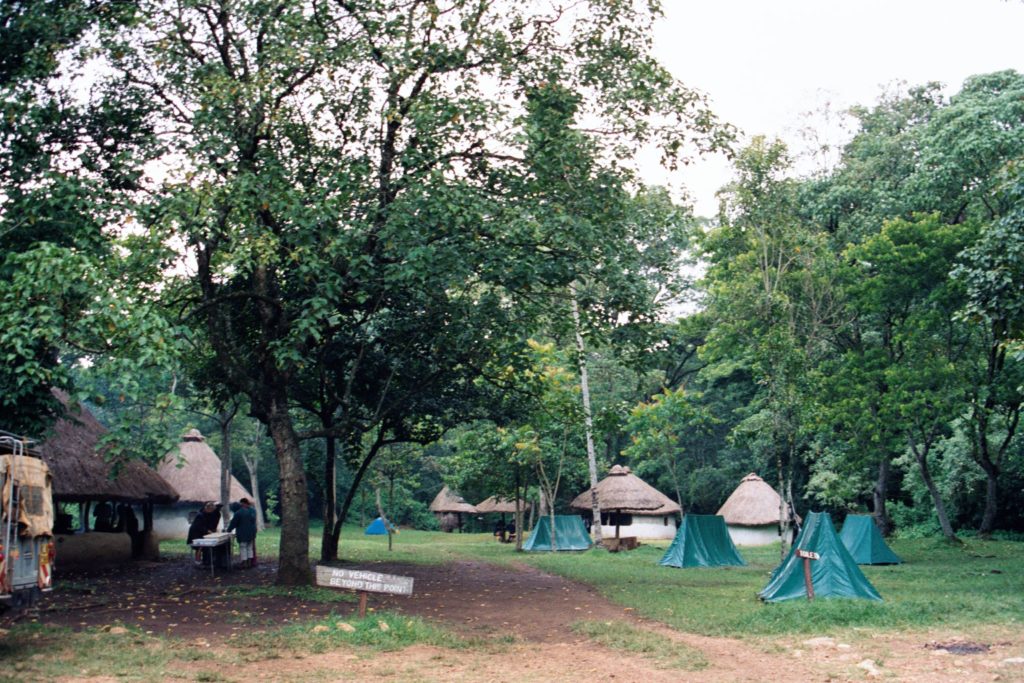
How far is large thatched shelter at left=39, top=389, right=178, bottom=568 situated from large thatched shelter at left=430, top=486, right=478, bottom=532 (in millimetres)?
24385

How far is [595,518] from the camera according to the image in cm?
3152

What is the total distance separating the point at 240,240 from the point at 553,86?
5.37 meters

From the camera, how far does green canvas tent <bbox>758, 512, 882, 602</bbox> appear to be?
44.6 ft

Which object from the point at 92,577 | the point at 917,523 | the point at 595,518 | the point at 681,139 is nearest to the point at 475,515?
the point at 595,518

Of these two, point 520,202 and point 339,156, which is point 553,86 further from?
point 339,156

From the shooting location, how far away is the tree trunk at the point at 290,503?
1466 centimetres

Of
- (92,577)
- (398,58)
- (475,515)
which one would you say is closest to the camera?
(398,58)

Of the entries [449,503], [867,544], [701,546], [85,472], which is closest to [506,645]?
[85,472]

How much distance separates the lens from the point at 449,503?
4831cm

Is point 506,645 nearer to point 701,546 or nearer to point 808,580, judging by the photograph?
point 808,580

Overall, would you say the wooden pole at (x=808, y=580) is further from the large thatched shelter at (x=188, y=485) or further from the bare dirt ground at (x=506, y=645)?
the large thatched shelter at (x=188, y=485)

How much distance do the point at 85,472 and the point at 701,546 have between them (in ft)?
47.2

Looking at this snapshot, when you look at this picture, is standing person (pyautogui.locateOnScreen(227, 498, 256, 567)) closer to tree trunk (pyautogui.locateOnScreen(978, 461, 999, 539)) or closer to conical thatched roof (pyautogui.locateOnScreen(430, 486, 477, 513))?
tree trunk (pyautogui.locateOnScreen(978, 461, 999, 539))

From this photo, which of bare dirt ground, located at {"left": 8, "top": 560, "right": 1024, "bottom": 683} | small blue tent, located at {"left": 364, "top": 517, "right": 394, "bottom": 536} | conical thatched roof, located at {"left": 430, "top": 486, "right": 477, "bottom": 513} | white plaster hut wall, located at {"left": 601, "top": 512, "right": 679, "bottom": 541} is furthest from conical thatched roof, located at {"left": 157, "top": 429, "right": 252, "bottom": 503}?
bare dirt ground, located at {"left": 8, "top": 560, "right": 1024, "bottom": 683}
